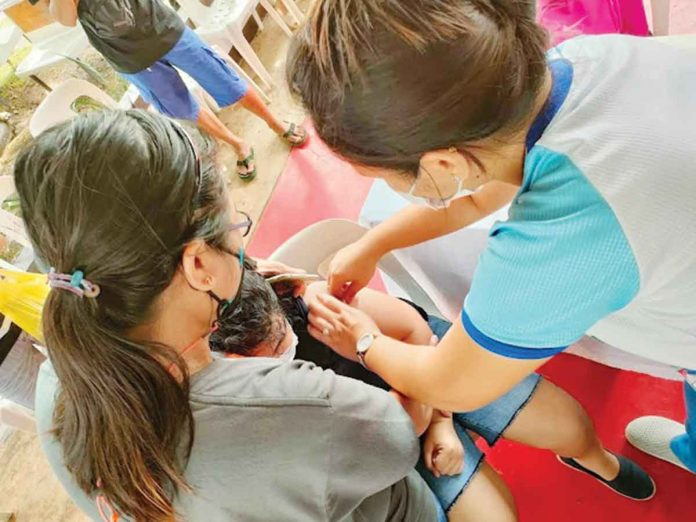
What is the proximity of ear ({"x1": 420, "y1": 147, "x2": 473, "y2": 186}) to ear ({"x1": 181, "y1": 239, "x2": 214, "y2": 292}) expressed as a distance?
1.16 ft

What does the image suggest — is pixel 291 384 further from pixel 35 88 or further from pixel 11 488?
pixel 35 88

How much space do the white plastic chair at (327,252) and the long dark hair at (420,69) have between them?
69cm

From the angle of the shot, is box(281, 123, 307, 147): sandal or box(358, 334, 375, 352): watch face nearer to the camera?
box(358, 334, 375, 352): watch face

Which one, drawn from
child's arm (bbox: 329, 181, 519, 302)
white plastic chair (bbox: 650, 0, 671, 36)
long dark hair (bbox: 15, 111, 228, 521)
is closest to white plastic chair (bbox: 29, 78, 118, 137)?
child's arm (bbox: 329, 181, 519, 302)

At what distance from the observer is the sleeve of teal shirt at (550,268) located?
2.33 feet

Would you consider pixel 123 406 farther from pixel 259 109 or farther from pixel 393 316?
pixel 259 109

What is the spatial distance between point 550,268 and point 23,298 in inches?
54.1

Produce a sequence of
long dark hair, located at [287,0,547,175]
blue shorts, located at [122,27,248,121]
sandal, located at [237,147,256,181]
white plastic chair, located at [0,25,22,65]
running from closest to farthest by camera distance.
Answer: long dark hair, located at [287,0,547,175] → blue shorts, located at [122,27,248,121] → white plastic chair, located at [0,25,22,65] → sandal, located at [237,147,256,181]

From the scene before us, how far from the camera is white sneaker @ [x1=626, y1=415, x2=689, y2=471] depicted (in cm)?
146

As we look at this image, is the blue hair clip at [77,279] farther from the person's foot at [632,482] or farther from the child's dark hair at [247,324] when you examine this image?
the person's foot at [632,482]

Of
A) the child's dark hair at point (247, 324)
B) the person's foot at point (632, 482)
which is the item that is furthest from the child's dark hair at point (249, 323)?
the person's foot at point (632, 482)

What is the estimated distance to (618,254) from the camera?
710 mm

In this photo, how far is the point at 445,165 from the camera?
0.80 m

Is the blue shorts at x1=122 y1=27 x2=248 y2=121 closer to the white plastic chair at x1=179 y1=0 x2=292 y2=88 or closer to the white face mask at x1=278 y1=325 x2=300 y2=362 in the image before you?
the white plastic chair at x1=179 y1=0 x2=292 y2=88
